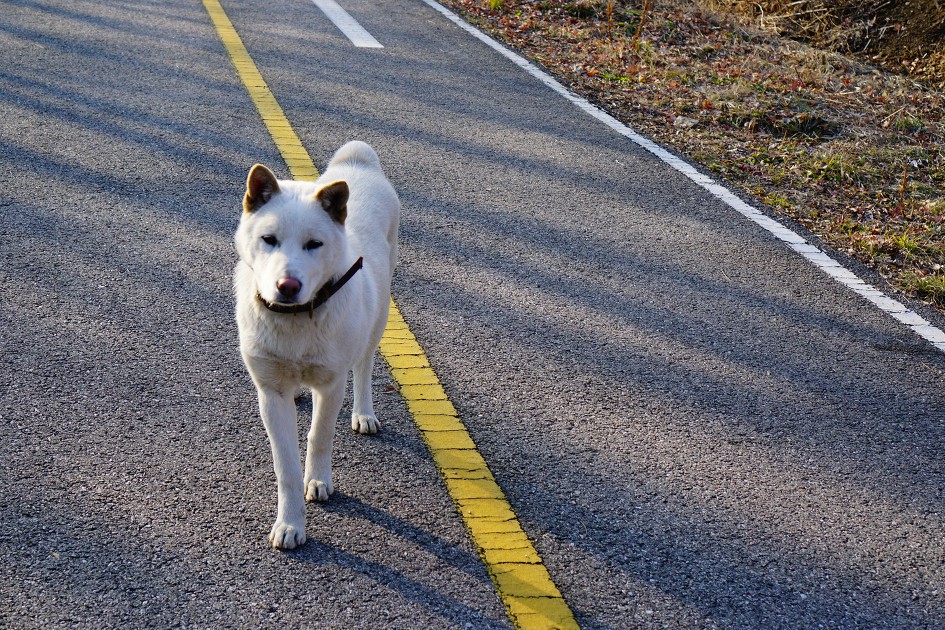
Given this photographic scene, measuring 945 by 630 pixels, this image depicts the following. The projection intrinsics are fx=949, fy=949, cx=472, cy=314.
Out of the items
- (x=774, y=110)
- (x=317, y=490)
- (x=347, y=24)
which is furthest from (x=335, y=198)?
(x=347, y=24)

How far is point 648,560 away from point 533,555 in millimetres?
383

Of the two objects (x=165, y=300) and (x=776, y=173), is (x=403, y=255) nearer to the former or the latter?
(x=165, y=300)

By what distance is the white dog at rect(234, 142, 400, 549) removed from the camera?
293cm

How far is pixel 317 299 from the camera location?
3057 millimetres

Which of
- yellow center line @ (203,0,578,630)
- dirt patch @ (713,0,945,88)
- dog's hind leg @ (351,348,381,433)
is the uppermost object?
dirt patch @ (713,0,945,88)

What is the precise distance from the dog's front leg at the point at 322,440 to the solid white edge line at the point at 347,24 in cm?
798

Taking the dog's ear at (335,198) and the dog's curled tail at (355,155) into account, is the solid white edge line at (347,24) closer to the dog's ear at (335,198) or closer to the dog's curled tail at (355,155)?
the dog's curled tail at (355,155)

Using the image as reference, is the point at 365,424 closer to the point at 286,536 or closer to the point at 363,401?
the point at 363,401

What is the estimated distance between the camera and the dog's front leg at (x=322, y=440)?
3.22 m

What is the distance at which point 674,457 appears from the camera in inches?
148

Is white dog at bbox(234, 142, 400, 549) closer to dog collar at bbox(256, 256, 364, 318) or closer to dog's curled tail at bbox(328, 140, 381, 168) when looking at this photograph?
dog collar at bbox(256, 256, 364, 318)

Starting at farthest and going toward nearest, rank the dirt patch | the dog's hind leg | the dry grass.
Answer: the dirt patch
the dry grass
the dog's hind leg

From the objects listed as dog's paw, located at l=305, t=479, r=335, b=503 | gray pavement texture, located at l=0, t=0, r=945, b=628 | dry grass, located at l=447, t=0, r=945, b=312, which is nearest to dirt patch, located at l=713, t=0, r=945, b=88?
dry grass, located at l=447, t=0, r=945, b=312

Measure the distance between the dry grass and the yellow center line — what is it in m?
3.05
